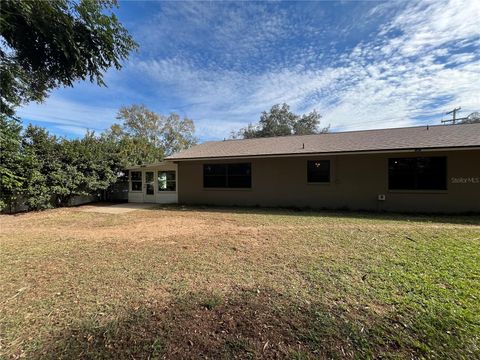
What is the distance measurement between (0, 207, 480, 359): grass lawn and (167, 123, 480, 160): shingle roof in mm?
4539

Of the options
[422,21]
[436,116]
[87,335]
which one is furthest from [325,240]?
[436,116]

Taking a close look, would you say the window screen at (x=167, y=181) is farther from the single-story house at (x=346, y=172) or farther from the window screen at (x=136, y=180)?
the window screen at (x=136, y=180)

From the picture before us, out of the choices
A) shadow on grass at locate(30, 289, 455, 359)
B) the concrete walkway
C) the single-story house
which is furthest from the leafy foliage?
shadow on grass at locate(30, 289, 455, 359)

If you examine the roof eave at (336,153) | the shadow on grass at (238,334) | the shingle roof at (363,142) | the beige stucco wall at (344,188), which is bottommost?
the shadow on grass at (238,334)

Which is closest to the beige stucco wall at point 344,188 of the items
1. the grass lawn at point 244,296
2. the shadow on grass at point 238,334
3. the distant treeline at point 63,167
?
the grass lawn at point 244,296

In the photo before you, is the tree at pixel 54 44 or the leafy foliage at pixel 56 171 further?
A: the leafy foliage at pixel 56 171

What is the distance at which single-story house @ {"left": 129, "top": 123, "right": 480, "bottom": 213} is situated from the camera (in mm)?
9594

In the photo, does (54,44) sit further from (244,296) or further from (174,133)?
(174,133)

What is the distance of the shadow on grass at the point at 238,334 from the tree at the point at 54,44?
11.8 feet

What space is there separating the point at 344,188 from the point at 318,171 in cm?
140

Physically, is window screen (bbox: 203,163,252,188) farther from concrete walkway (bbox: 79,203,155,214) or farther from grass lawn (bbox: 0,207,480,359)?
grass lawn (bbox: 0,207,480,359)

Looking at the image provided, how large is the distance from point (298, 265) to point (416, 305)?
5.96 feet

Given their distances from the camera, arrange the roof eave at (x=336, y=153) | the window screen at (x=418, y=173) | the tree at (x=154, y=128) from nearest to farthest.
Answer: the roof eave at (x=336, y=153) → the window screen at (x=418, y=173) → the tree at (x=154, y=128)

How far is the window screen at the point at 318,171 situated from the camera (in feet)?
37.5
